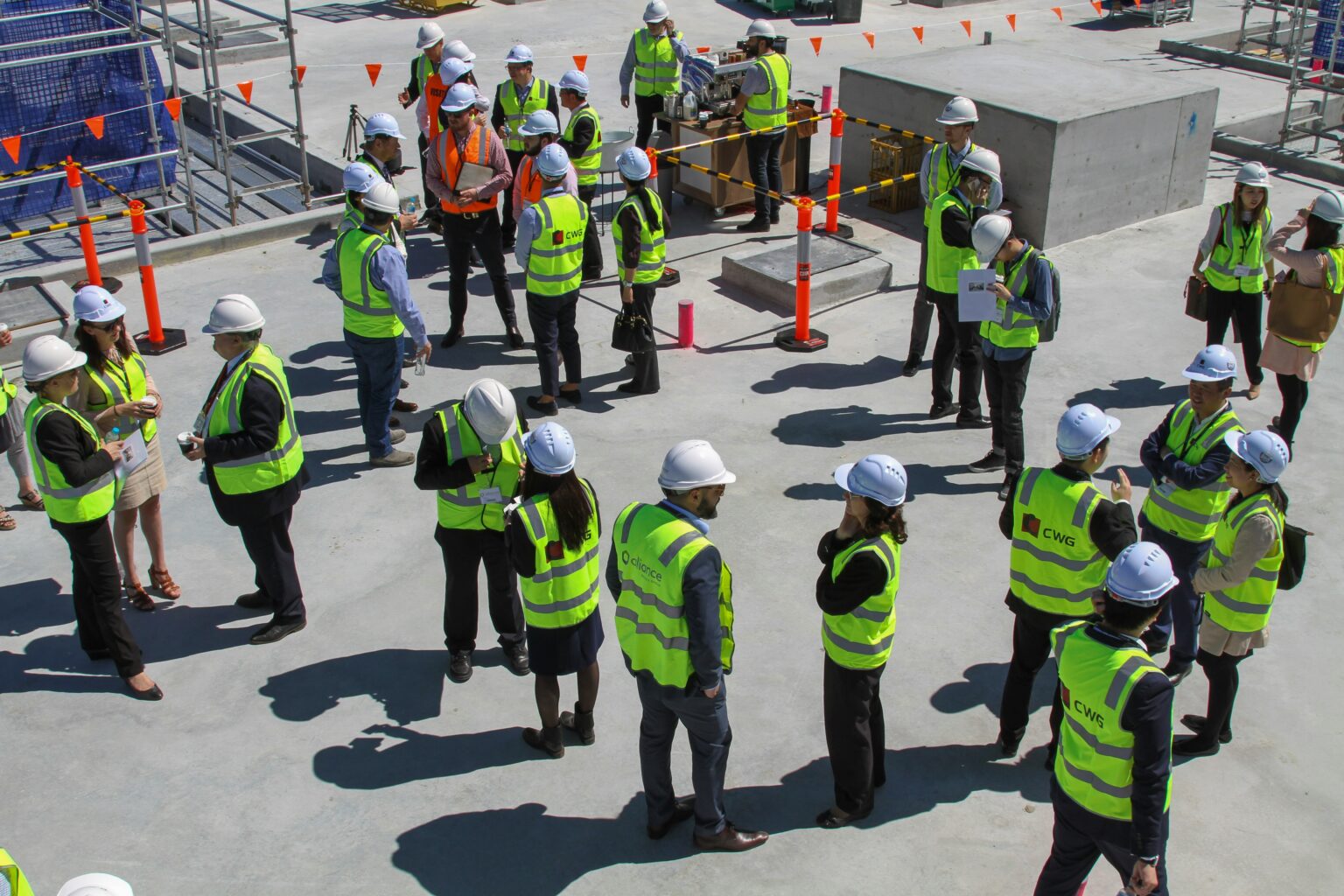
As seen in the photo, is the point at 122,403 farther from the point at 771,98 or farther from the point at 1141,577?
the point at 771,98

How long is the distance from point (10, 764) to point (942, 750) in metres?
4.62

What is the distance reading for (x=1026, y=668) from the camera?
20.2 feet

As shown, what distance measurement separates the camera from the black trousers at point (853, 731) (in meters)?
5.67

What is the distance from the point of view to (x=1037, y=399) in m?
10.1

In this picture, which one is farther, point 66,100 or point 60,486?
point 66,100

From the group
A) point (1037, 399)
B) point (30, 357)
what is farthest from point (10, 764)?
point (1037, 399)

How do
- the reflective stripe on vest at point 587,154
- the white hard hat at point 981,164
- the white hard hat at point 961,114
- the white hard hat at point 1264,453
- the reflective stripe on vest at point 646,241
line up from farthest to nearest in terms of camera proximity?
the reflective stripe on vest at point 587,154 → the white hard hat at point 961,114 → the reflective stripe on vest at point 646,241 → the white hard hat at point 981,164 → the white hard hat at point 1264,453

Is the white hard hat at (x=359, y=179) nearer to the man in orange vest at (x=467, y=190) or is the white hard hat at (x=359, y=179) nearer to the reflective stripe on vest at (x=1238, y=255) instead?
the man in orange vest at (x=467, y=190)

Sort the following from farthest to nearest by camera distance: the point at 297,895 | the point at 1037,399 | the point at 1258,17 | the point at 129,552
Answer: the point at 1258,17 → the point at 1037,399 → the point at 129,552 → the point at 297,895

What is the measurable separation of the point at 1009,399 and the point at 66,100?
428 inches

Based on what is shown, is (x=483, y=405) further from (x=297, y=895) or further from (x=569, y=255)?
(x=569, y=255)

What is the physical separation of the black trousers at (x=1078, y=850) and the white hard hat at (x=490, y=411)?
9.81 ft

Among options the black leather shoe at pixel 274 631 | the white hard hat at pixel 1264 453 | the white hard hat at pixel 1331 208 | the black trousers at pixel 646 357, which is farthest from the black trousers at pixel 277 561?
the white hard hat at pixel 1331 208

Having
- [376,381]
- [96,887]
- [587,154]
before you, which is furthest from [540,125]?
[96,887]
